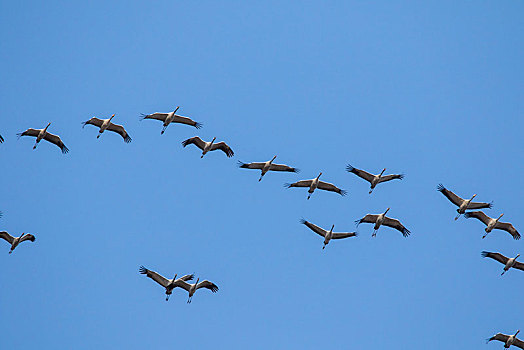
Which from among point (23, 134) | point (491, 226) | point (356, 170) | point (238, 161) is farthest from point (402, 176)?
point (23, 134)

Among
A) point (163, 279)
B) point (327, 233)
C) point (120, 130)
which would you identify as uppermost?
point (120, 130)

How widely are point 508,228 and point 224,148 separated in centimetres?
1778

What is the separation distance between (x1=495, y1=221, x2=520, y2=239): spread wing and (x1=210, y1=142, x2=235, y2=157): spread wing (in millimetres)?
16636

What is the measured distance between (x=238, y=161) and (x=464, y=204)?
13672 millimetres

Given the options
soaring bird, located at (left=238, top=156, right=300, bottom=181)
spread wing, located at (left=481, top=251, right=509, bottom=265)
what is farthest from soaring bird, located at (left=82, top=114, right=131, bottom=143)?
spread wing, located at (left=481, top=251, right=509, bottom=265)

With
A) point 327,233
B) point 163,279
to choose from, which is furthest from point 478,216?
point 163,279

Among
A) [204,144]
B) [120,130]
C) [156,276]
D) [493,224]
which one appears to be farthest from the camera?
[120,130]

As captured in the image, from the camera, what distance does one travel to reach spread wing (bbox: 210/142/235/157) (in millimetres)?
49397

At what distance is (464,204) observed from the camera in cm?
4841

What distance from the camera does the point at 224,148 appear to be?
49.8 m

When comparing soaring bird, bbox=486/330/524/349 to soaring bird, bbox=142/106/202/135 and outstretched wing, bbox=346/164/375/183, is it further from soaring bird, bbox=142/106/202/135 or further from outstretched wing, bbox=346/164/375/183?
soaring bird, bbox=142/106/202/135

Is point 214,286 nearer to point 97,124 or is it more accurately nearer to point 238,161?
point 238,161

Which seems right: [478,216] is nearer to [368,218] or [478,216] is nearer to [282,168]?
[368,218]

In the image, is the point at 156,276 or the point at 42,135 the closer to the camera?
the point at 156,276
